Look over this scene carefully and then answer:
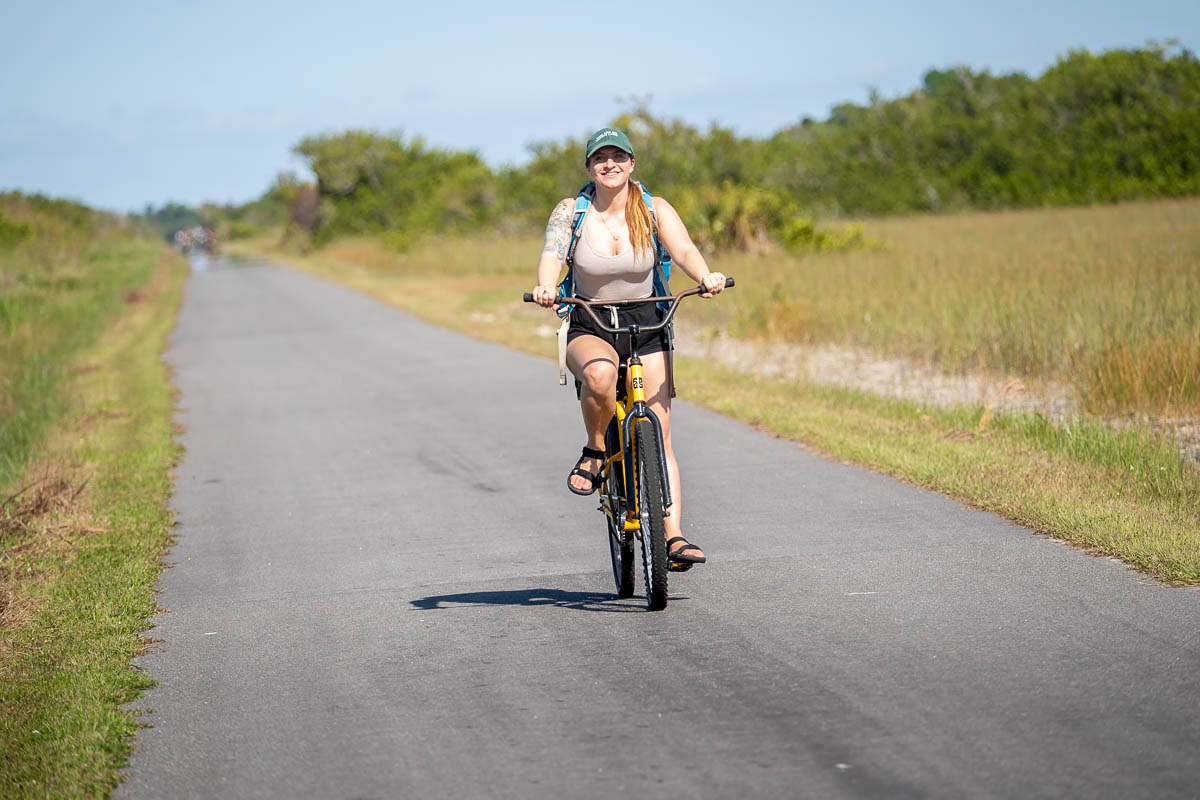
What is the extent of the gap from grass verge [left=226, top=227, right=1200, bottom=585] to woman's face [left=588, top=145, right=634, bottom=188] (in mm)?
2835

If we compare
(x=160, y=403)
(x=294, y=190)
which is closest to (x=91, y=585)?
(x=160, y=403)

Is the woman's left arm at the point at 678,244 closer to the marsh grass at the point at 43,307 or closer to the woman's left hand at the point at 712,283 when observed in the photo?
the woman's left hand at the point at 712,283

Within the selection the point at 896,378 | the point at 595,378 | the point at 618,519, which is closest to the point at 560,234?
the point at 595,378

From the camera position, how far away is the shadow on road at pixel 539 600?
6.03 m

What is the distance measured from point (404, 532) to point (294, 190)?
82.2m

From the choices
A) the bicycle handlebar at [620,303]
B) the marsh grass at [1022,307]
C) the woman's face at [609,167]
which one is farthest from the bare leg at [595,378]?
the marsh grass at [1022,307]

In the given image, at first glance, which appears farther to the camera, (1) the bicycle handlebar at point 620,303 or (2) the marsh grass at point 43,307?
(2) the marsh grass at point 43,307

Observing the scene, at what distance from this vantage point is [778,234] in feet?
92.9

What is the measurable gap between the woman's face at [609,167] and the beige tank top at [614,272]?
250 millimetres

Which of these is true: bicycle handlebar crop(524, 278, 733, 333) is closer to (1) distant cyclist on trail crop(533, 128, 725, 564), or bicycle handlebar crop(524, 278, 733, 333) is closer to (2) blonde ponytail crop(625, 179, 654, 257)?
(1) distant cyclist on trail crop(533, 128, 725, 564)

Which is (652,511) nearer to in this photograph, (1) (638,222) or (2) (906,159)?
(1) (638,222)

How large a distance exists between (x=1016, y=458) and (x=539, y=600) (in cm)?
395

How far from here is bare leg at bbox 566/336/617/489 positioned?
5949mm

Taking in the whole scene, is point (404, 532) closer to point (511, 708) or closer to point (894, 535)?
point (894, 535)
